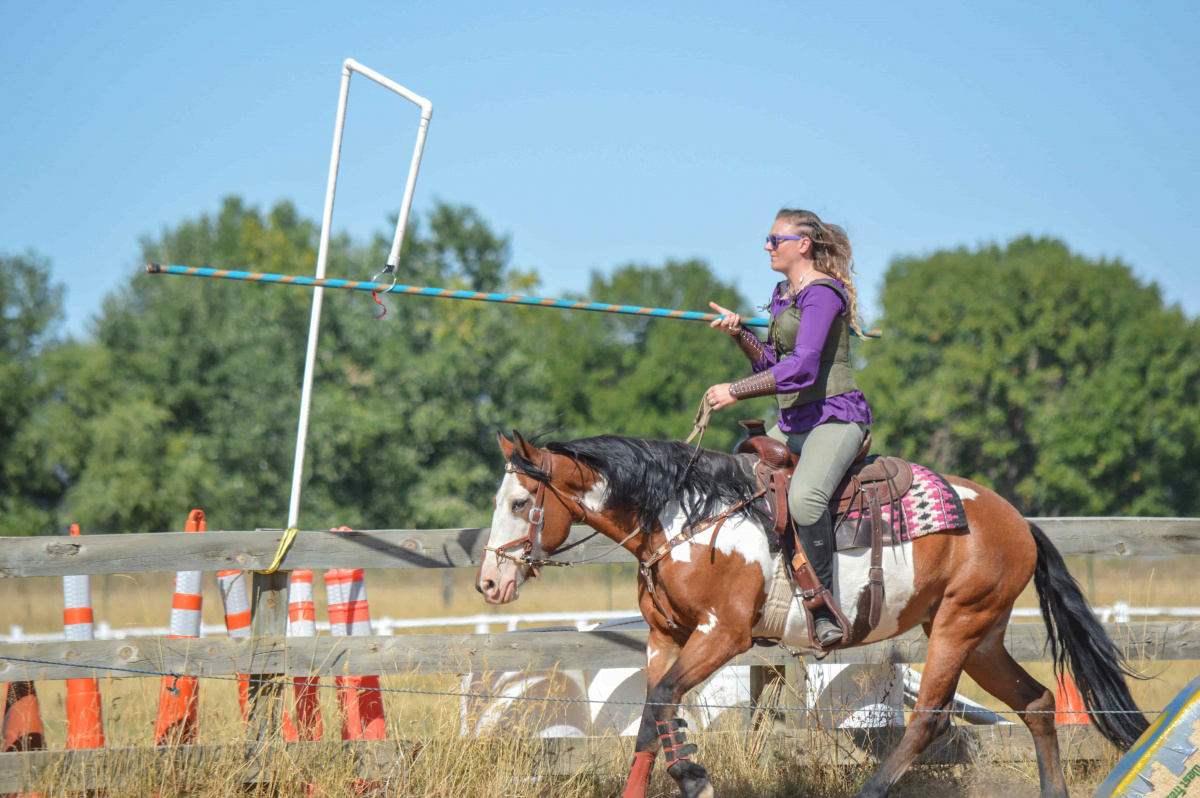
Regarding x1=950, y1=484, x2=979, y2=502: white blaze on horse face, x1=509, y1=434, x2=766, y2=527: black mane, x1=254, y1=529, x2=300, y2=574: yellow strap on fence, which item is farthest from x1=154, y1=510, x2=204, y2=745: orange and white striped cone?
x1=950, y1=484, x2=979, y2=502: white blaze on horse face

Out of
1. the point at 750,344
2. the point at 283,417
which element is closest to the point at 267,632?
the point at 750,344

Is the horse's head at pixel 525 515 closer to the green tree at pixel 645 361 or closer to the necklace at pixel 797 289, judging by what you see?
the necklace at pixel 797 289

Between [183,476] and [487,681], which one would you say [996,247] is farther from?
[487,681]

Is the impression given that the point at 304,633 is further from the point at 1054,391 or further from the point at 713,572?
the point at 1054,391

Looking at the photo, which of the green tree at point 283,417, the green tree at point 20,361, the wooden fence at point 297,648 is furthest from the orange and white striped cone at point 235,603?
the green tree at point 20,361

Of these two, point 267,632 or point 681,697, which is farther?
point 267,632

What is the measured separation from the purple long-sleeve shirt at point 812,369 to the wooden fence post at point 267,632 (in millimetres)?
2696

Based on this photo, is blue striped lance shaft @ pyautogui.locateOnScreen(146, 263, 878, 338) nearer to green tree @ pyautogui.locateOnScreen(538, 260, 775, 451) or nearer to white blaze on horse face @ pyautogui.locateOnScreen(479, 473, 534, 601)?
white blaze on horse face @ pyautogui.locateOnScreen(479, 473, 534, 601)

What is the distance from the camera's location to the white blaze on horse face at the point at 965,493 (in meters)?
4.79

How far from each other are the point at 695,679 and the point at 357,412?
1056 inches

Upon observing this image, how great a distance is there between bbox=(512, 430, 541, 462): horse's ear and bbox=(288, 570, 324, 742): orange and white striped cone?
1.70 m

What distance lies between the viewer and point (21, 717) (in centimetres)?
494

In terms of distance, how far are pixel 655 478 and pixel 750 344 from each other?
0.98m

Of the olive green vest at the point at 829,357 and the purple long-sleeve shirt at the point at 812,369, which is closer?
the purple long-sleeve shirt at the point at 812,369
